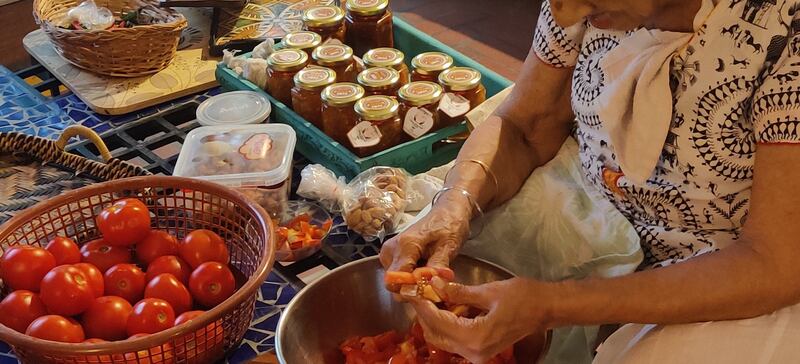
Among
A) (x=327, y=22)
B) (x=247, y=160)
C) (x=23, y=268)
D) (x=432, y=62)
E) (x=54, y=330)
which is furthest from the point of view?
(x=327, y=22)

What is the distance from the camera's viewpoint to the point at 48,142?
1.72 m

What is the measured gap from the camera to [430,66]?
1.90 metres

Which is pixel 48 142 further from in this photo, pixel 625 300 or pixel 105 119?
pixel 625 300

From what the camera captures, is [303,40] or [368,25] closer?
[303,40]

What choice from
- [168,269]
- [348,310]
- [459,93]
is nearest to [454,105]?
[459,93]

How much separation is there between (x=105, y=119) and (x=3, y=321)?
85cm

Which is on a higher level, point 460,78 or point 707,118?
point 707,118

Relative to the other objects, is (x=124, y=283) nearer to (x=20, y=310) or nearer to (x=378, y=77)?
(x=20, y=310)

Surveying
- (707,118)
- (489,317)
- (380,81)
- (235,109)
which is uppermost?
(707,118)

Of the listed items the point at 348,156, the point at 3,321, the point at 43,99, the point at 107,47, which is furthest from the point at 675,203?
the point at 43,99

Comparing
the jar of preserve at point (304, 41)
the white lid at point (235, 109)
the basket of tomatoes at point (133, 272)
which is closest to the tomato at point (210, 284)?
the basket of tomatoes at point (133, 272)

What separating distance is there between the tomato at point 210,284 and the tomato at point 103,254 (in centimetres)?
14

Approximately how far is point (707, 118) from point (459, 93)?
30.0 inches

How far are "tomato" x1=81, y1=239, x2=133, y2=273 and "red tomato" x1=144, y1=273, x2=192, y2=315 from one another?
0.34ft
